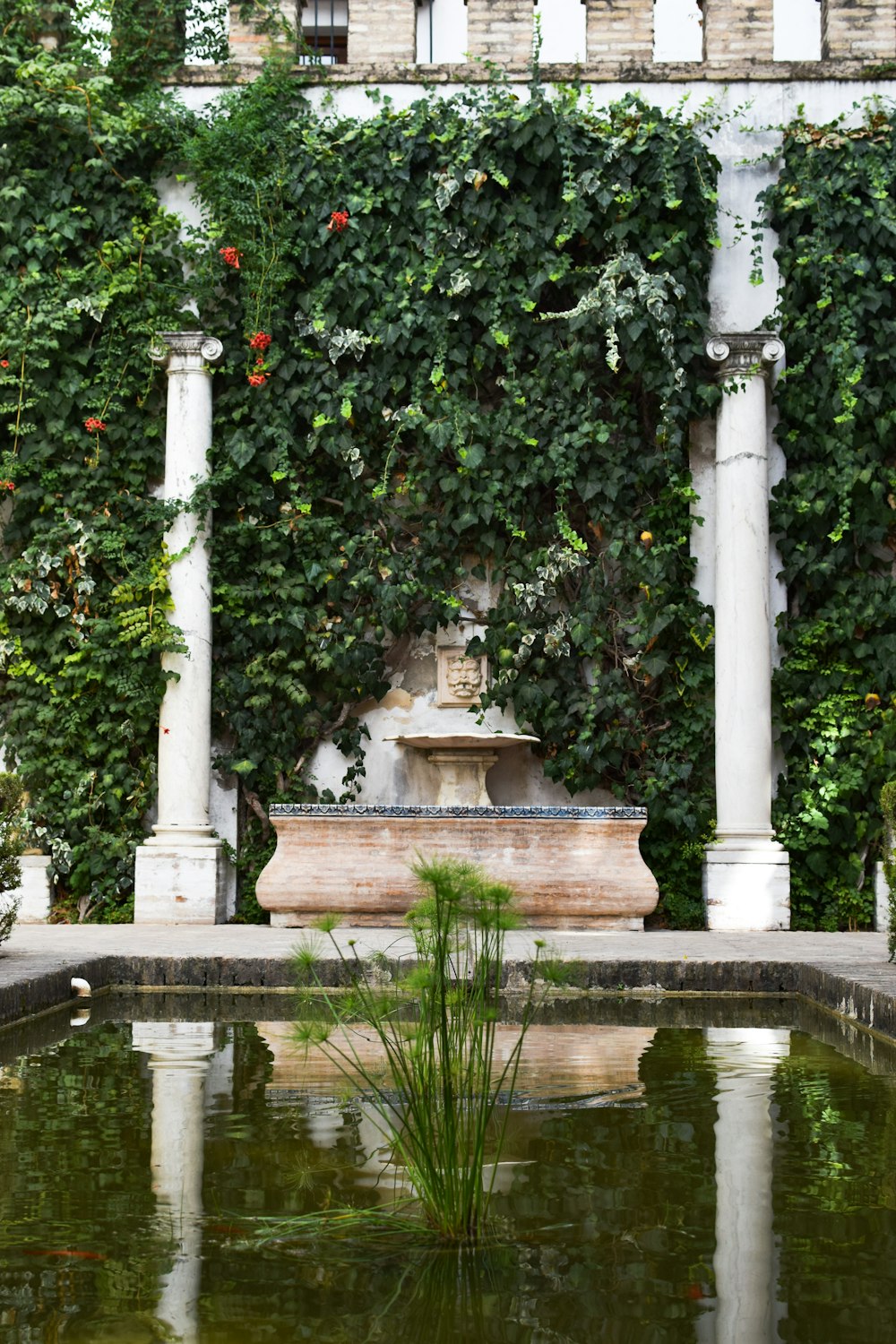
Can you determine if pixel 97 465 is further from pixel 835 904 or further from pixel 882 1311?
pixel 882 1311

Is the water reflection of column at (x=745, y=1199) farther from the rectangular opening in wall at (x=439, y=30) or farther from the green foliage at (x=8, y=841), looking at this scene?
the rectangular opening in wall at (x=439, y=30)

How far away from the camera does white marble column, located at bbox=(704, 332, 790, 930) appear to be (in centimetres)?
953

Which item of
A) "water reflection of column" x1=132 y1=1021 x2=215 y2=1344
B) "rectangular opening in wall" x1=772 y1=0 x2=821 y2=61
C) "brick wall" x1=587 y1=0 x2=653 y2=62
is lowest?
"water reflection of column" x1=132 y1=1021 x2=215 y2=1344

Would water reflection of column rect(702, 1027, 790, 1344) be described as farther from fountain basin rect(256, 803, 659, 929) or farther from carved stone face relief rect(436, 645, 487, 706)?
carved stone face relief rect(436, 645, 487, 706)

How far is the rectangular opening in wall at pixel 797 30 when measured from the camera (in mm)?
10602

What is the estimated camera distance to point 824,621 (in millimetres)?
9820

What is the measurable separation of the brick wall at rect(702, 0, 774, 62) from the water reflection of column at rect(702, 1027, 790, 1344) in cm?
769

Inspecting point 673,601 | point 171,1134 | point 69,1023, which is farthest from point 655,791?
point 171,1134

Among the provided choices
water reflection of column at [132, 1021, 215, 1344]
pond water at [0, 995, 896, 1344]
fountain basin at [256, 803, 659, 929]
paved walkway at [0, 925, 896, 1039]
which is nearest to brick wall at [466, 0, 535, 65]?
fountain basin at [256, 803, 659, 929]

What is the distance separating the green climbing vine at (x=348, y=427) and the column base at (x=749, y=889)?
0.84 ft

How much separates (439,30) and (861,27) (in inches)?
160

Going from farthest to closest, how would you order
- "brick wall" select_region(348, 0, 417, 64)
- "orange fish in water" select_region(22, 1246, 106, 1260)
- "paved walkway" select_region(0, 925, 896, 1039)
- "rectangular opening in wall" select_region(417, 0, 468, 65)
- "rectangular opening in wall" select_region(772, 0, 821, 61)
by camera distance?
"rectangular opening in wall" select_region(417, 0, 468, 65) < "rectangular opening in wall" select_region(772, 0, 821, 61) < "brick wall" select_region(348, 0, 417, 64) < "paved walkway" select_region(0, 925, 896, 1039) < "orange fish in water" select_region(22, 1246, 106, 1260)

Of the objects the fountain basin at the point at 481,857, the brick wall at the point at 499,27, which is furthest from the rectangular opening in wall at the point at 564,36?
the fountain basin at the point at 481,857

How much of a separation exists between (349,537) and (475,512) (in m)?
0.86
